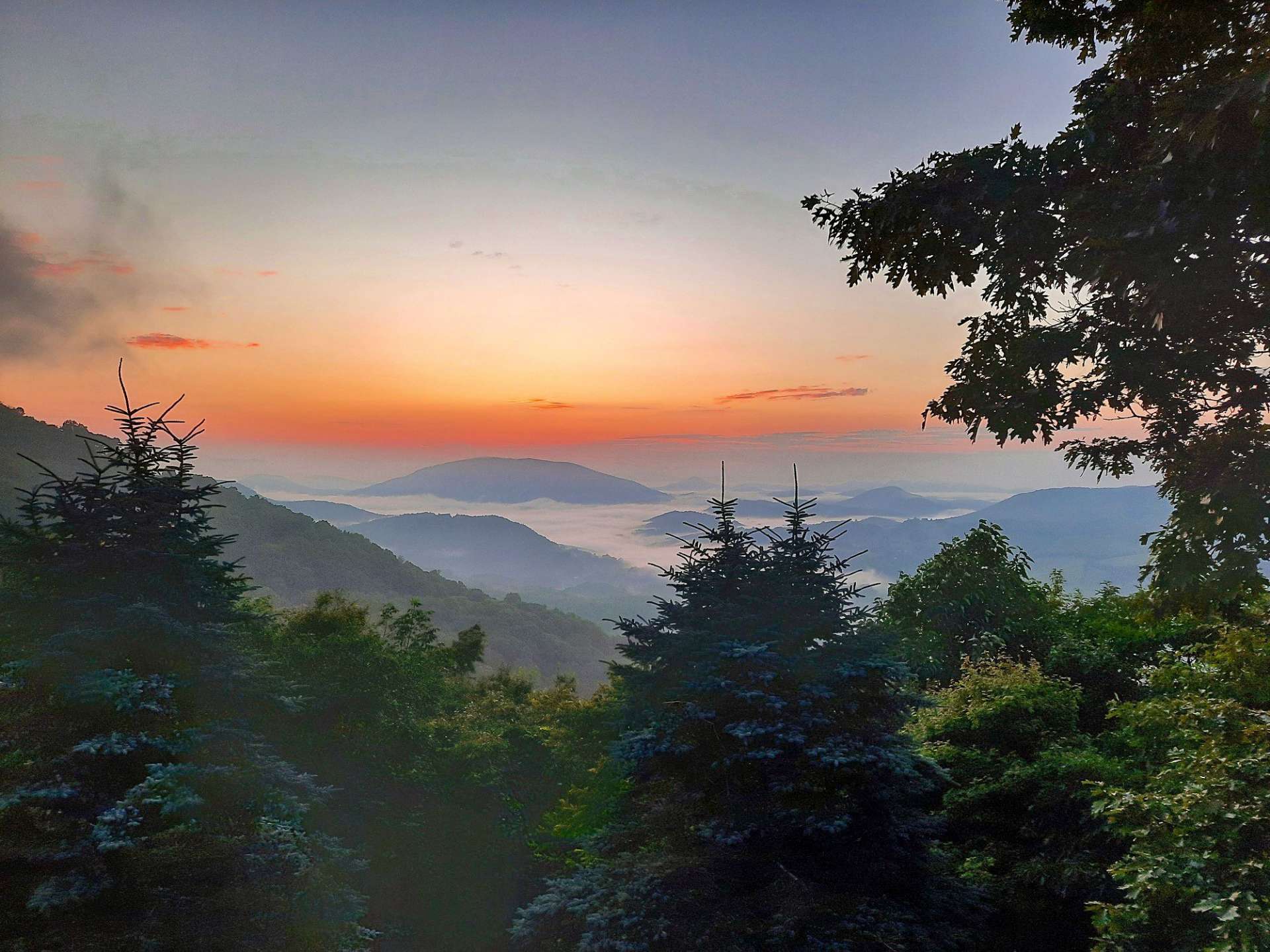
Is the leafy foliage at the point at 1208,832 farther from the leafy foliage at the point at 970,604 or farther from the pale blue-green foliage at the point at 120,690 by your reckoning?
the leafy foliage at the point at 970,604

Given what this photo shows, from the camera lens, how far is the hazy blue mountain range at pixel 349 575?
420 ft

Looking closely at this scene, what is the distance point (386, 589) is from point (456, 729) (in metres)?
143

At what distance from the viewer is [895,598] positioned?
31812 millimetres

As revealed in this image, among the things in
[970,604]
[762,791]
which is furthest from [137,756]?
[970,604]

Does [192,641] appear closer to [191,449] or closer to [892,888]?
[191,449]

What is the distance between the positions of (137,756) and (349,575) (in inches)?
6116

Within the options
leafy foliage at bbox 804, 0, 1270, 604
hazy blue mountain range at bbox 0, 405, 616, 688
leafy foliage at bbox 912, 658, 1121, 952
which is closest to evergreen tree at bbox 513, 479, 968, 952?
leafy foliage at bbox 912, 658, 1121, 952

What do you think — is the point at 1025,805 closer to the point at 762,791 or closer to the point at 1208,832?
the point at 1208,832

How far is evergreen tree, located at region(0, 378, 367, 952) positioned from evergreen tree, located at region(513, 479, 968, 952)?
494cm

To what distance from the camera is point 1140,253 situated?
6.34 metres

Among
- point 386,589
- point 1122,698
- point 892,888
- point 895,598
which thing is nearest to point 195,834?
point 892,888

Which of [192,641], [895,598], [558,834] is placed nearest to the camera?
[192,641]

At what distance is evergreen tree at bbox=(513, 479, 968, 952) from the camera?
27.9 feet

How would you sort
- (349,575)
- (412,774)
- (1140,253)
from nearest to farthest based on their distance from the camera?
(1140,253)
(412,774)
(349,575)
